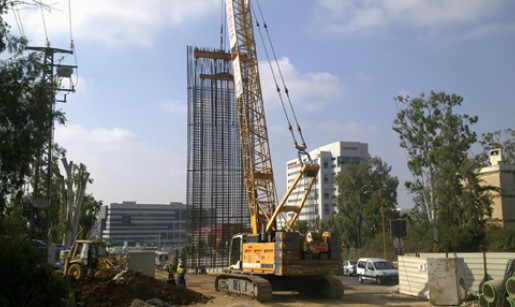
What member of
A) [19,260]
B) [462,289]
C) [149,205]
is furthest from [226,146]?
[149,205]

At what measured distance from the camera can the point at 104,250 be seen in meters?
21.9

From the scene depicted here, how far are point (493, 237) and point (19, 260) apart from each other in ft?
131

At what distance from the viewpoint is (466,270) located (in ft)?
56.2

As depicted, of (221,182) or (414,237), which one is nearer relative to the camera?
(221,182)

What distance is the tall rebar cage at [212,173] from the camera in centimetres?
4050

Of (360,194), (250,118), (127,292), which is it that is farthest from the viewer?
(360,194)

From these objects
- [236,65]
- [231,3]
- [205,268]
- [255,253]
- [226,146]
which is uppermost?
[231,3]

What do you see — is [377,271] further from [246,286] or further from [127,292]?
[127,292]

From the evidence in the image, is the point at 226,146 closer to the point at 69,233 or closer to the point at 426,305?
the point at 69,233

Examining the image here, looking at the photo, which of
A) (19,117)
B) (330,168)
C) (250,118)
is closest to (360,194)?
(250,118)

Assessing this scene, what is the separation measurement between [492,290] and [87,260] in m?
16.1

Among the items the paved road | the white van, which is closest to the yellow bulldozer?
the paved road

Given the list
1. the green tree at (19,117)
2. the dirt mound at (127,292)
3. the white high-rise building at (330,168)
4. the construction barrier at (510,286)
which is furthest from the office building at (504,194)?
the white high-rise building at (330,168)

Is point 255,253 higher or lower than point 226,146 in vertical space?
lower
